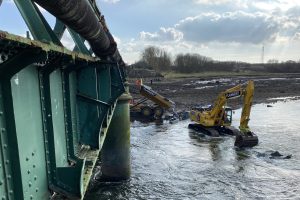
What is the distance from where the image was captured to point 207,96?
49375 millimetres

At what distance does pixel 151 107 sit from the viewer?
3272cm

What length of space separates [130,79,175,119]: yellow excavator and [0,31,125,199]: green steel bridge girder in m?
23.3

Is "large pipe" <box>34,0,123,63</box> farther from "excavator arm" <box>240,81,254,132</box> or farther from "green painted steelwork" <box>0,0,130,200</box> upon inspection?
"excavator arm" <box>240,81,254,132</box>

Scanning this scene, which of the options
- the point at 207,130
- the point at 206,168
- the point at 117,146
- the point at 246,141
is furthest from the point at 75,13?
the point at 207,130

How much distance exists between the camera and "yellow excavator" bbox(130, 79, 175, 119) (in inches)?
1244

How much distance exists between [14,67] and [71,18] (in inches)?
34.9

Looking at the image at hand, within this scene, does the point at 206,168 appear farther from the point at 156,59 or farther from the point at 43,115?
the point at 156,59

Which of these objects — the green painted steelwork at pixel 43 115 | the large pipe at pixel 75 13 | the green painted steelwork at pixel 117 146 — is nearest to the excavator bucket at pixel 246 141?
the green painted steelwork at pixel 117 146

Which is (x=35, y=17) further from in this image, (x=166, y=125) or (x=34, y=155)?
(x=166, y=125)

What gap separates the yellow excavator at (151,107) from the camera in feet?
104

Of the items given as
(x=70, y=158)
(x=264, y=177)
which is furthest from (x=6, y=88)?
(x=264, y=177)

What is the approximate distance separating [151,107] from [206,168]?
50.9 ft

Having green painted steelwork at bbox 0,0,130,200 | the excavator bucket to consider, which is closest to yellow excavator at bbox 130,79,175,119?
the excavator bucket

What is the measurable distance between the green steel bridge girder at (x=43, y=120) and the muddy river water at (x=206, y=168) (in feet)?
20.2
